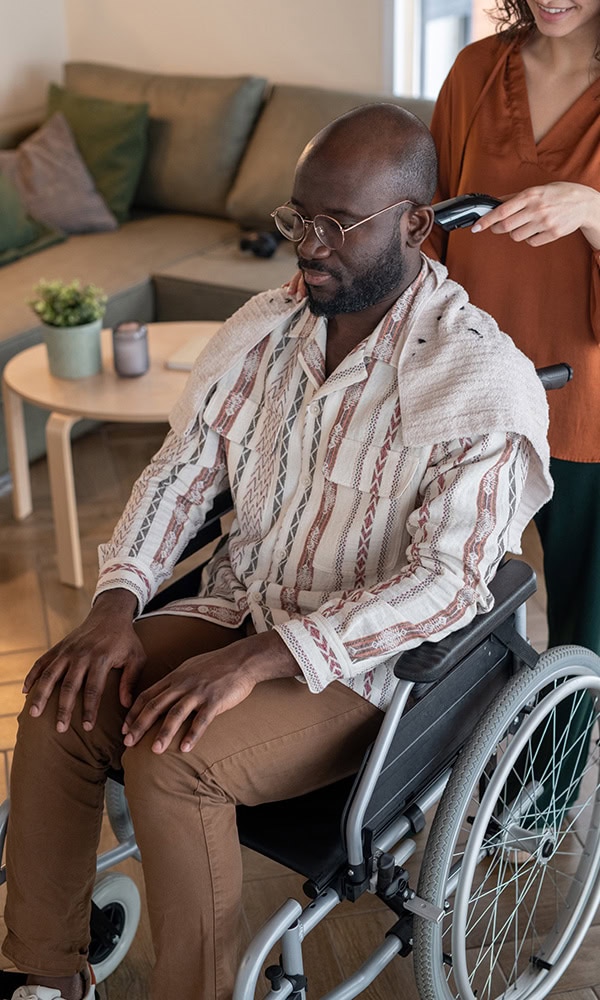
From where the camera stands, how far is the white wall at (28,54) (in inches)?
166

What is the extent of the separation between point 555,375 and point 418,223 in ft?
0.88

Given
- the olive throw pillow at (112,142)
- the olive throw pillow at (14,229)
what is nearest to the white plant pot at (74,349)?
the olive throw pillow at (14,229)

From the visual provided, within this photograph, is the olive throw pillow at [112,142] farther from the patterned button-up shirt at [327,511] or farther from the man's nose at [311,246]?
the man's nose at [311,246]

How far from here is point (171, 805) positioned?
1.32 m

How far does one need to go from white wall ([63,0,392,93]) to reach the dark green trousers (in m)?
2.60

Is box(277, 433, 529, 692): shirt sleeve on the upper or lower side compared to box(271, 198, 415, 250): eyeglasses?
lower

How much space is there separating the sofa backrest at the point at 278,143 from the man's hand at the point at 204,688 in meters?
2.64

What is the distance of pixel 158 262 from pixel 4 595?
137cm

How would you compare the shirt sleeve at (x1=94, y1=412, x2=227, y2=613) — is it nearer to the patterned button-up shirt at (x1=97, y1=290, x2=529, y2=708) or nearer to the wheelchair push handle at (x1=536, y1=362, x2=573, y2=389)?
the patterned button-up shirt at (x1=97, y1=290, x2=529, y2=708)

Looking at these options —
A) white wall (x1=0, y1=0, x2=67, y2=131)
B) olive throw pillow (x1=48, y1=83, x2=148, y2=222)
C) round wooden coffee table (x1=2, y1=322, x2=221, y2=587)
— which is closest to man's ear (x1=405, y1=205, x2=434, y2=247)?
round wooden coffee table (x1=2, y1=322, x2=221, y2=587)

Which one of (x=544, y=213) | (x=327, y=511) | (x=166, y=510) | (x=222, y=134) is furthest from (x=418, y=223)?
(x=222, y=134)

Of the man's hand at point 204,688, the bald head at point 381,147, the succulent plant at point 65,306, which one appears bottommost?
the succulent plant at point 65,306

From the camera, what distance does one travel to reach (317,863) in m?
1.34

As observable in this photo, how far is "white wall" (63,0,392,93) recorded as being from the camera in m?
3.94
